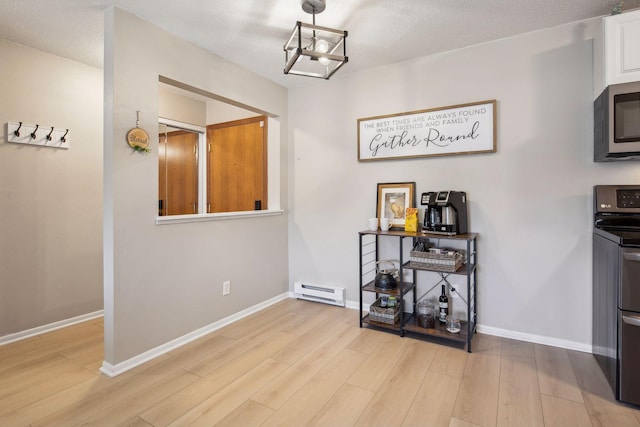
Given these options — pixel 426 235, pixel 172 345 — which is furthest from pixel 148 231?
pixel 426 235

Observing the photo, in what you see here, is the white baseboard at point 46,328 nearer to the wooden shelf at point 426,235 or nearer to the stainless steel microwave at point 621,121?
the wooden shelf at point 426,235

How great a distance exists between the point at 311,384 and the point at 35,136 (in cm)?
299

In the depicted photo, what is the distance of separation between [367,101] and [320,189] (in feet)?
3.35

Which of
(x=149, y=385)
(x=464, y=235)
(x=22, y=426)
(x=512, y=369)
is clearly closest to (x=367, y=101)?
(x=464, y=235)

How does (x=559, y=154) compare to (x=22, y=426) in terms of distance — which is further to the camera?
(x=559, y=154)

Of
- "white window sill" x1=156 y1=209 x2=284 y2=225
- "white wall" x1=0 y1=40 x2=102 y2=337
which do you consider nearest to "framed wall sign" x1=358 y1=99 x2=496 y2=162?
"white window sill" x1=156 y1=209 x2=284 y2=225

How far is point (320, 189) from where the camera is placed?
351 cm

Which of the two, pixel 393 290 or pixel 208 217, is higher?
pixel 208 217

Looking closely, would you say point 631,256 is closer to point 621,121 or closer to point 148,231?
point 621,121

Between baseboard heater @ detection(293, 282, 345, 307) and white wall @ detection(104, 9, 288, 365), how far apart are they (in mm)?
776

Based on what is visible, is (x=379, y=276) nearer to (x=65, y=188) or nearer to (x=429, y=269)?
(x=429, y=269)

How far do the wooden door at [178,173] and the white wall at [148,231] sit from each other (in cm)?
169

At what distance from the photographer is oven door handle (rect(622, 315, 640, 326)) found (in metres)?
1.69

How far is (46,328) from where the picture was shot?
279cm
